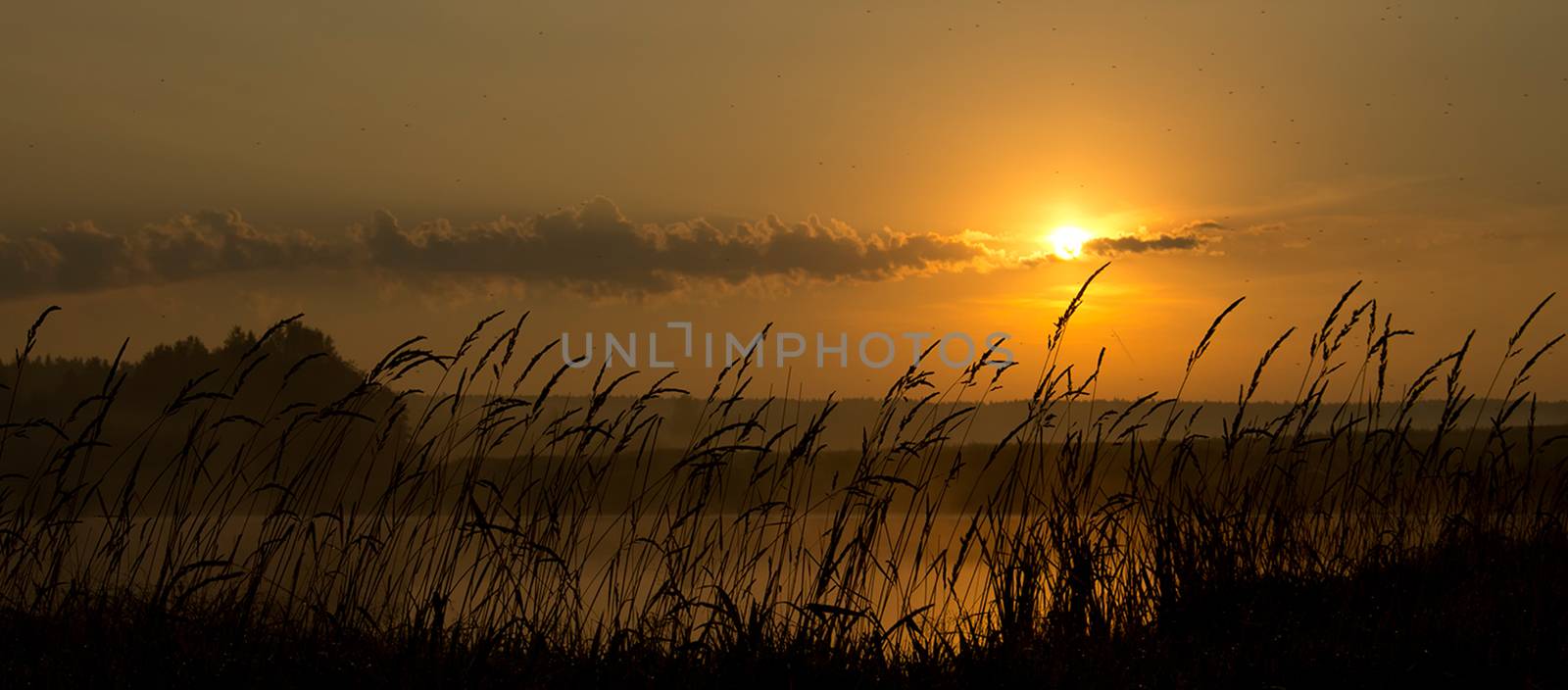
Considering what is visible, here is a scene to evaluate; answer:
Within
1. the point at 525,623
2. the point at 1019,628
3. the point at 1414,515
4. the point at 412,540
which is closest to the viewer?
the point at 525,623

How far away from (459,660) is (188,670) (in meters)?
0.73

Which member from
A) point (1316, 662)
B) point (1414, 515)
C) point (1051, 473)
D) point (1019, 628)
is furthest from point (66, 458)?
point (1414, 515)

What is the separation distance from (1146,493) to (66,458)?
4.00 m

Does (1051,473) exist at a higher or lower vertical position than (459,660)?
higher

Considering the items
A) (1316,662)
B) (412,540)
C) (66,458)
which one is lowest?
(1316,662)

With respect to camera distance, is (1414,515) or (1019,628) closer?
(1019,628)

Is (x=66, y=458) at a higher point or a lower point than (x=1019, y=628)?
higher

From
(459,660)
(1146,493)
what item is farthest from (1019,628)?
(459,660)

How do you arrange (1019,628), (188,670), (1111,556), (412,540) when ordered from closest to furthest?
(188,670) → (1019,628) → (412,540) → (1111,556)

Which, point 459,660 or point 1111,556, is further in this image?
point 1111,556

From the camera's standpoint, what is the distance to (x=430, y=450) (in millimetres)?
4379

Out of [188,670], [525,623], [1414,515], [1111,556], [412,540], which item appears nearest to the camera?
[188,670]

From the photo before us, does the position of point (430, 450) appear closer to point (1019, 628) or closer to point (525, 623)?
point (525, 623)

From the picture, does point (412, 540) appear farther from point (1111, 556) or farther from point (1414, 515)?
point (1414, 515)
